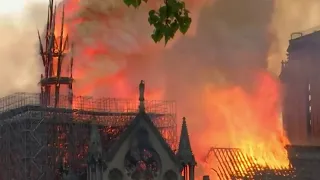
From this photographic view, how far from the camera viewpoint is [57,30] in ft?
261

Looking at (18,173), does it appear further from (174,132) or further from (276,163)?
(276,163)

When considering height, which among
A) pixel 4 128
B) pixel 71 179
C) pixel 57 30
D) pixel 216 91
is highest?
pixel 57 30

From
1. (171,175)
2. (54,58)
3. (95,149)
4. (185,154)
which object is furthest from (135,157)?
(54,58)

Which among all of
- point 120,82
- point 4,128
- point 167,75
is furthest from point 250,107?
point 4,128

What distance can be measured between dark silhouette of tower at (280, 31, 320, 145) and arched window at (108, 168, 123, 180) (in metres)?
31.6

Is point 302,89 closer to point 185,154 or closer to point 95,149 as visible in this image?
point 185,154

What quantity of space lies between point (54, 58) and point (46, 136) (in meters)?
19.5

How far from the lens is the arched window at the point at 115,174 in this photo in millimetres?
53344

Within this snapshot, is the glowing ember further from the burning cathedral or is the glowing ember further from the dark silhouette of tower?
the burning cathedral

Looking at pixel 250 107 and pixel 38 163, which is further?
pixel 250 107

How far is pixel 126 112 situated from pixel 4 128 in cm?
1015

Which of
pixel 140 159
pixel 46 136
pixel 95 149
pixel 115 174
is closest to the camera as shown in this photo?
pixel 95 149

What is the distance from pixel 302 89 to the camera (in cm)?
8512

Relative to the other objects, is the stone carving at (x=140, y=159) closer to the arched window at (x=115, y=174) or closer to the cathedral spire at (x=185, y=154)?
the arched window at (x=115, y=174)
